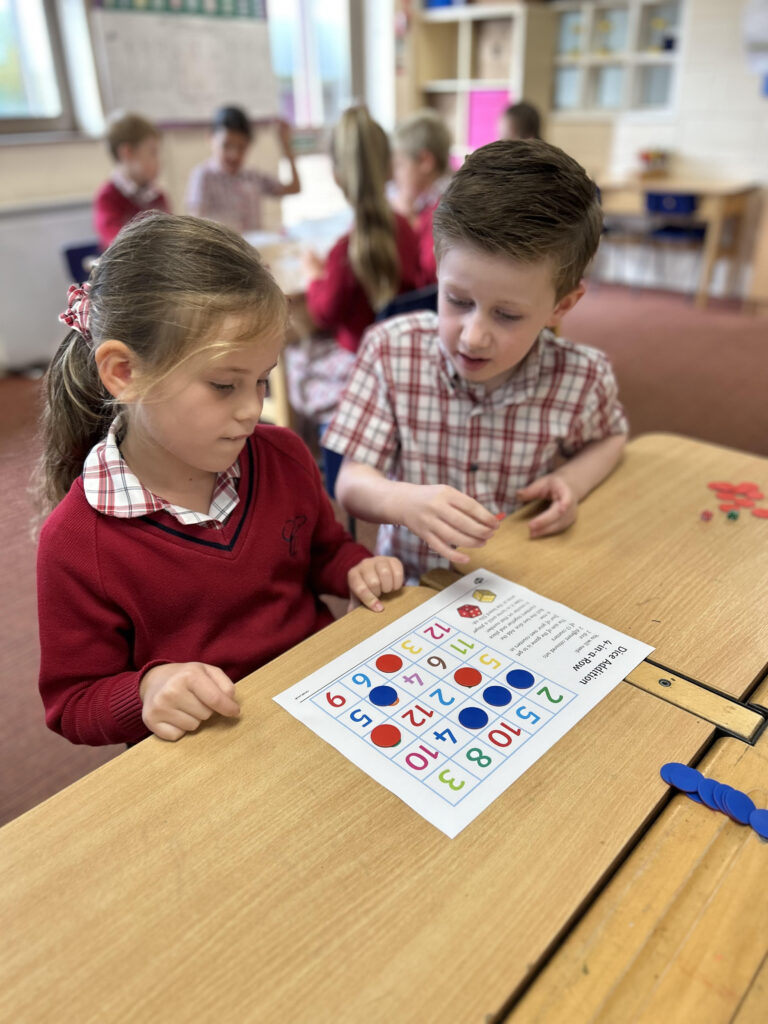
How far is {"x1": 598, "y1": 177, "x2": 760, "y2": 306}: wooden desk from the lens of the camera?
4641 millimetres

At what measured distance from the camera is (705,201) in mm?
4664

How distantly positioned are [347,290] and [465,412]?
4.07 feet

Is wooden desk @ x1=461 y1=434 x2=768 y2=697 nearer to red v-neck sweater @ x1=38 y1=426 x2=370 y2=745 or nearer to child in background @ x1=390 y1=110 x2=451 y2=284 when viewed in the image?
red v-neck sweater @ x1=38 y1=426 x2=370 y2=745

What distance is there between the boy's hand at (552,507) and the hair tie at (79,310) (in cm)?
60

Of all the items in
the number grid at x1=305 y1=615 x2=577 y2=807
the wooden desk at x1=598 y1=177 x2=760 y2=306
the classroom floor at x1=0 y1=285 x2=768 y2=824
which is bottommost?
the classroom floor at x1=0 y1=285 x2=768 y2=824

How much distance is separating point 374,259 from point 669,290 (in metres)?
3.95

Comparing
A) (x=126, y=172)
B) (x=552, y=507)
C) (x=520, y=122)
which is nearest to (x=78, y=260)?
(x=126, y=172)

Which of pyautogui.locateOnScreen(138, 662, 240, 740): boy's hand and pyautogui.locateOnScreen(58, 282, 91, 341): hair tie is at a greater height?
pyautogui.locateOnScreen(58, 282, 91, 341): hair tie

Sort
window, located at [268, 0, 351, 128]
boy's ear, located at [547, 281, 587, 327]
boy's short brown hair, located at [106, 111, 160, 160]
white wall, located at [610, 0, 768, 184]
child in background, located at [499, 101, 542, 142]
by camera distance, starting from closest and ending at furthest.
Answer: boy's ear, located at [547, 281, 587, 327] → child in background, located at [499, 101, 542, 142] → boy's short brown hair, located at [106, 111, 160, 160] → white wall, located at [610, 0, 768, 184] → window, located at [268, 0, 351, 128]

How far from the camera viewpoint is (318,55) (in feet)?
16.8

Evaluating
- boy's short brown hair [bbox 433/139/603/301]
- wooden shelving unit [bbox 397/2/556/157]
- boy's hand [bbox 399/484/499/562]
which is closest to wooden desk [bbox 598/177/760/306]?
wooden shelving unit [bbox 397/2/556/157]

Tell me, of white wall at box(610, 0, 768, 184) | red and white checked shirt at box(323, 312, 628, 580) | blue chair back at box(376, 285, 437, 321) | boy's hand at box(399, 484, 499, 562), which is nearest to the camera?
boy's hand at box(399, 484, 499, 562)

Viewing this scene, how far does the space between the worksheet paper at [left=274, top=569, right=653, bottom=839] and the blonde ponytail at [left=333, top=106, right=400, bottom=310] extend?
1548mm

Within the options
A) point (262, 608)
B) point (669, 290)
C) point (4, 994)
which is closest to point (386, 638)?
point (262, 608)
